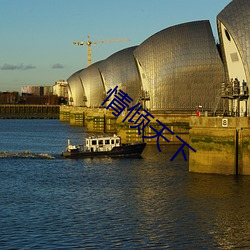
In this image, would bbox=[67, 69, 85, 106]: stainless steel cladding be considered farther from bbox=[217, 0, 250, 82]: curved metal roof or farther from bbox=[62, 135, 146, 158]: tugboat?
bbox=[217, 0, 250, 82]: curved metal roof

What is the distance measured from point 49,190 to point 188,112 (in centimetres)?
3867

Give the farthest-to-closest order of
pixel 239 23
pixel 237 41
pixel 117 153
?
pixel 117 153
pixel 239 23
pixel 237 41

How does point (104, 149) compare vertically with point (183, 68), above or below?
below

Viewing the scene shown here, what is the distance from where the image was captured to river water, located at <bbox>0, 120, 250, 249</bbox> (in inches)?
1176

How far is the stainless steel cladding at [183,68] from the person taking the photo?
77250 mm

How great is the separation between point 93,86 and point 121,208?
102423 mm

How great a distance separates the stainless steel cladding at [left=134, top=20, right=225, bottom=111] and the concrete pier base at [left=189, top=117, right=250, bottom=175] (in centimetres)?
3103

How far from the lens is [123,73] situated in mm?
108250

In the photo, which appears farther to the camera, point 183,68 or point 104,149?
point 183,68

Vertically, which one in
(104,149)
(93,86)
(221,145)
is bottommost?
(104,149)

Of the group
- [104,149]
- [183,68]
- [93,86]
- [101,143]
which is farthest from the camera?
[93,86]

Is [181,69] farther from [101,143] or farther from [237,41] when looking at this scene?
[237,41]

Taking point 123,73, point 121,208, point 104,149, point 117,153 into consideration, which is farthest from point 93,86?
point 121,208

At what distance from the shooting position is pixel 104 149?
63062mm
